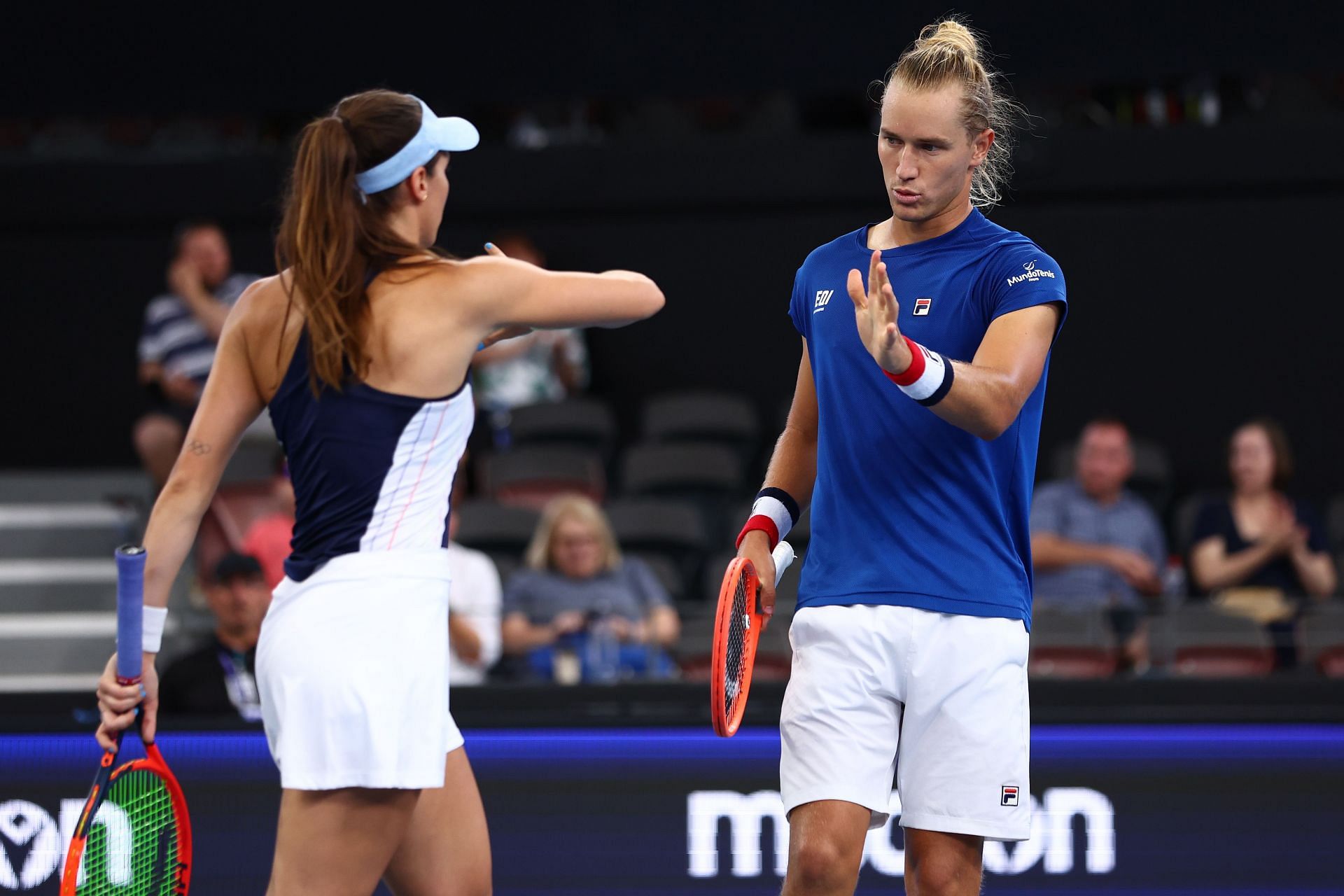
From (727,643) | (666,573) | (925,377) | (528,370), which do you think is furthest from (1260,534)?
(925,377)

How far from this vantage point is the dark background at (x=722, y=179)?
8414 mm

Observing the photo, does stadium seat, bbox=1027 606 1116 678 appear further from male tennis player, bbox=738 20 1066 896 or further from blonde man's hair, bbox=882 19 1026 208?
blonde man's hair, bbox=882 19 1026 208

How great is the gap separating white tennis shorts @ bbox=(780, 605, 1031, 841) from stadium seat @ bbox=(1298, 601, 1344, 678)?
8.64 ft

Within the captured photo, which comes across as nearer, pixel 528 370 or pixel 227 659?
pixel 227 659

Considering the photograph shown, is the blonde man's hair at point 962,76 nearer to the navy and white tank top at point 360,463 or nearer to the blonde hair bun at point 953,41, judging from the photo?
the blonde hair bun at point 953,41

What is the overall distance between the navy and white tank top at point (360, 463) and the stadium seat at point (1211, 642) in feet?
11.0

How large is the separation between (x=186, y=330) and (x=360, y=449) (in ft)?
19.0

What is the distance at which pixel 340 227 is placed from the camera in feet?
9.12

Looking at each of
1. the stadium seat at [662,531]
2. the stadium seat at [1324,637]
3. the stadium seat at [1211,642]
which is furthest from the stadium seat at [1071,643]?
the stadium seat at [662,531]

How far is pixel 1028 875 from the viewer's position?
4.59 meters

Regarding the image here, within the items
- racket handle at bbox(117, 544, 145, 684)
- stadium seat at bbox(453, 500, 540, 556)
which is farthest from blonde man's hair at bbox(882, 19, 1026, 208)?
stadium seat at bbox(453, 500, 540, 556)

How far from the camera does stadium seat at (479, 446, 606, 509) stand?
815 cm

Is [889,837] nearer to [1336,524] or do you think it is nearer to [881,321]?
[881,321]

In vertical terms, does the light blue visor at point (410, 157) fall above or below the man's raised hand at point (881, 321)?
above
